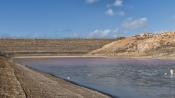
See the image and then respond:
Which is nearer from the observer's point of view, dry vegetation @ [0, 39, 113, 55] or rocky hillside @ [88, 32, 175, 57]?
rocky hillside @ [88, 32, 175, 57]

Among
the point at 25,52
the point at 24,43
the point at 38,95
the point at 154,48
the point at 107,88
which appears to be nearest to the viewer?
the point at 38,95

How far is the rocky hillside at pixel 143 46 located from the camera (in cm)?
10188

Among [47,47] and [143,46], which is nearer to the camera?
[143,46]

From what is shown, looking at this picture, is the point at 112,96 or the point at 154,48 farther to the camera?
the point at 154,48

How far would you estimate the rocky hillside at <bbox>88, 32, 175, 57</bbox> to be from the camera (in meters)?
102

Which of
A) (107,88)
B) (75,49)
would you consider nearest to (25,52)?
(75,49)

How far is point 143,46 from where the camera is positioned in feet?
358

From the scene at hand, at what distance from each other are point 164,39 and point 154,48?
20.7 ft

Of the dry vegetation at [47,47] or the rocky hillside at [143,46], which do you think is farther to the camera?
the dry vegetation at [47,47]

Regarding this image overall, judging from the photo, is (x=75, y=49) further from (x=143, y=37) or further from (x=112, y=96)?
(x=112, y=96)

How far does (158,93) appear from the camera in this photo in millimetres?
27859

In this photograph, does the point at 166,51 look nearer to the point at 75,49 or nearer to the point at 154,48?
the point at 154,48

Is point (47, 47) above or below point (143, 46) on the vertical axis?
above

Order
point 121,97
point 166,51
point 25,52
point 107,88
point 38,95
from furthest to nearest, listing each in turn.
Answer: point 25,52 → point 166,51 → point 107,88 → point 121,97 → point 38,95
